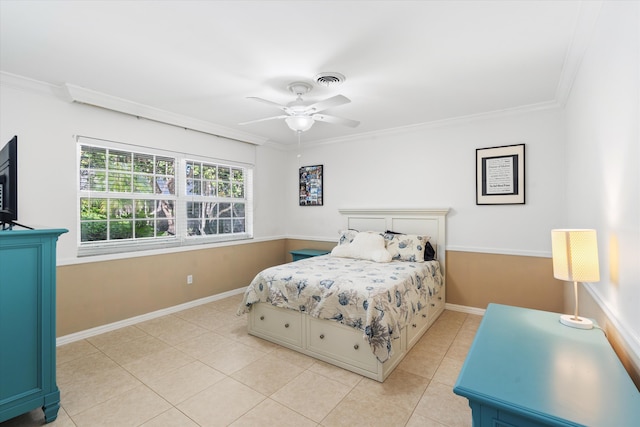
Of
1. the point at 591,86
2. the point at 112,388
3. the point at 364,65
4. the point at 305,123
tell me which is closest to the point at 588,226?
the point at 591,86

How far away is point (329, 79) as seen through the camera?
8.51ft

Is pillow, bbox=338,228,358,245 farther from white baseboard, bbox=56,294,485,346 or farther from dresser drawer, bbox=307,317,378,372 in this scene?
dresser drawer, bbox=307,317,378,372

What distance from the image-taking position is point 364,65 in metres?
2.40

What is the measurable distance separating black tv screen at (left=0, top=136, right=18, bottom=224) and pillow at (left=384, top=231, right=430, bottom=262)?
3.36 meters

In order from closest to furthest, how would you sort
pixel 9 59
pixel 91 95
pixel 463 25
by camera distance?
pixel 463 25, pixel 9 59, pixel 91 95

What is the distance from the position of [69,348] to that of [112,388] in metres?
1.02

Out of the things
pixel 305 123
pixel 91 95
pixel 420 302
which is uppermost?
pixel 91 95

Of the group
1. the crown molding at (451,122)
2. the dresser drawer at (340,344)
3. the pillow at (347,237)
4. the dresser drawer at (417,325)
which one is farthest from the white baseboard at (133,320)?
the crown molding at (451,122)

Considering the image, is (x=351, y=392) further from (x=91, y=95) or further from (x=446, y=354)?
(x=91, y=95)

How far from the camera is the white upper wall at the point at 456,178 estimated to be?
330cm

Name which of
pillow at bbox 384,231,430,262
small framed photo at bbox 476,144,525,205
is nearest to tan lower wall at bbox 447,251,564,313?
pillow at bbox 384,231,430,262

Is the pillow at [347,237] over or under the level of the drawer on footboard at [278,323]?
over

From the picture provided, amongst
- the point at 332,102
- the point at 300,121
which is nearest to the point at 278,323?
the point at 300,121

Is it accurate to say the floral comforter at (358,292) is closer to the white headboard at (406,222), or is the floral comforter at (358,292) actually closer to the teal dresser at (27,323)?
the white headboard at (406,222)
